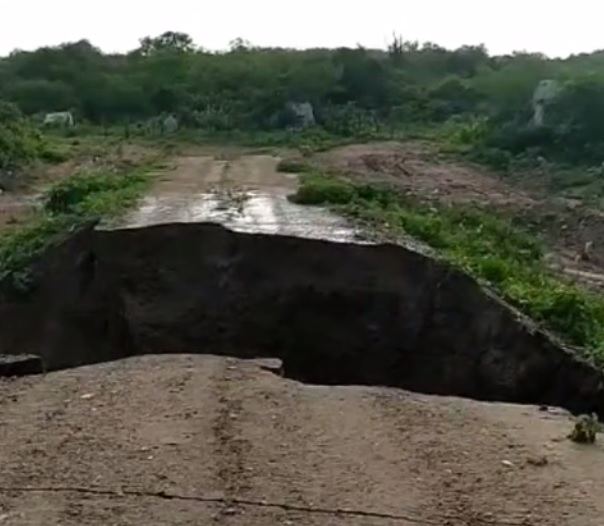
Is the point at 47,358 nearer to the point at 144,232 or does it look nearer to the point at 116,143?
the point at 144,232

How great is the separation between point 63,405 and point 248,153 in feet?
68.6

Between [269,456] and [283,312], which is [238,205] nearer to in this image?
[283,312]

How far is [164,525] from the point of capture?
5.13 metres

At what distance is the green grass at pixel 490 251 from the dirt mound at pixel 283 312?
1.50 feet

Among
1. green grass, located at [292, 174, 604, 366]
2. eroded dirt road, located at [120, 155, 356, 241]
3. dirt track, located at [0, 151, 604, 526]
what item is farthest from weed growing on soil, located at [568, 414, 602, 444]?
eroded dirt road, located at [120, 155, 356, 241]

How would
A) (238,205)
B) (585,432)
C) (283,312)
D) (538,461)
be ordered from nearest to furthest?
(538,461) < (585,432) < (283,312) < (238,205)

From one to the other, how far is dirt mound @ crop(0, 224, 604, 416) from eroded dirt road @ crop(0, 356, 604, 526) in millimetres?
1878

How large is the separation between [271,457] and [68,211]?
10.2 m

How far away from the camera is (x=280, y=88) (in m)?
38.2

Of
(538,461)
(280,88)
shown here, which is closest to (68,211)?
(538,461)

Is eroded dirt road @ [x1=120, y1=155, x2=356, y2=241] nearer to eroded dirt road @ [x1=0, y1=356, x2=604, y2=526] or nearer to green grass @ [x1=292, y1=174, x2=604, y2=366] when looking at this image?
green grass @ [x1=292, y1=174, x2=604, y2=366]

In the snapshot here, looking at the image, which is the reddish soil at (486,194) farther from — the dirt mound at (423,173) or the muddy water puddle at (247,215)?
the muddy water puddle at (247,215)

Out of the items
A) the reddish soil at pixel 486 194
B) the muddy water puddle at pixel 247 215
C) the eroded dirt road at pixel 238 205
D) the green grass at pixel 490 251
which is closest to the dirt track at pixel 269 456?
the green grass at pixel 490 251

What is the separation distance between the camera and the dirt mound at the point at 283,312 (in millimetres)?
9555
